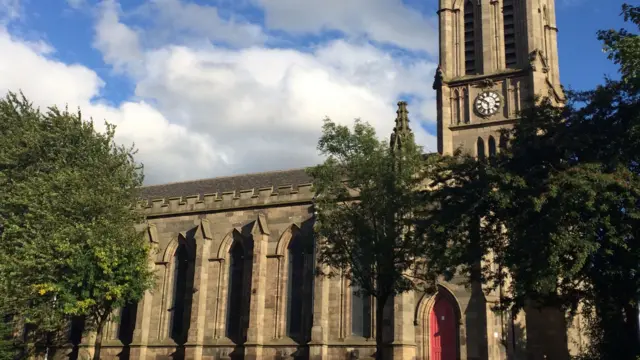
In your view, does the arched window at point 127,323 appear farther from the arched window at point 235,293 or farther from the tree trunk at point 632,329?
the tree trunk at point 632,329

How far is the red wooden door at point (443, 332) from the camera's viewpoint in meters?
30.4

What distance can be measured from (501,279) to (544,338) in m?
9.93

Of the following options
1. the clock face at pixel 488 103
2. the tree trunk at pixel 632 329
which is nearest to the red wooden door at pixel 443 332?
the tree trunk at pixel 632 329

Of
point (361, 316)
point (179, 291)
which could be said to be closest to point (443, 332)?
point (361, 316)

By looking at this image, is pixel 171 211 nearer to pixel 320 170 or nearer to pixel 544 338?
pixel 320 170

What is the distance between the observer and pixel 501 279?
22.0 meters

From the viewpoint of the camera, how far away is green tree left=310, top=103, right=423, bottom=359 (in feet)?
70.8

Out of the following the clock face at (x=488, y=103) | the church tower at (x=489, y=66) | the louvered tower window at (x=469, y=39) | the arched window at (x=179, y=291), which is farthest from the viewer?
the louvered tower window at (x=469, y=39)

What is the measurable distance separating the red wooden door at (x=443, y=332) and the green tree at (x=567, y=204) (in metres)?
9.03

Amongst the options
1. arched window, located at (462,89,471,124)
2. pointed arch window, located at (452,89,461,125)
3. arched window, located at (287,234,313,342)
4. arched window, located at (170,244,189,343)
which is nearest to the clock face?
arched window, located at (462,89,471,124)

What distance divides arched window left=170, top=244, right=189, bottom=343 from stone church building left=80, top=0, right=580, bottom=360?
7 cm

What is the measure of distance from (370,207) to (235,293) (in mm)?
14236

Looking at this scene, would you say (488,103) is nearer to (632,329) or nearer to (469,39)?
(469,39)

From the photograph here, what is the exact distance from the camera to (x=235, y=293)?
33.7 metres
